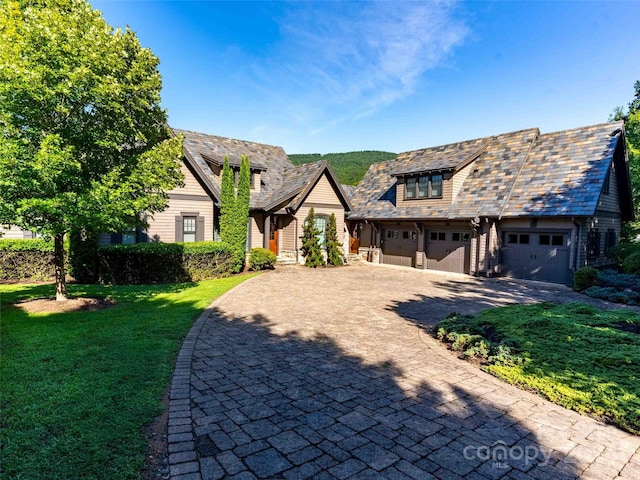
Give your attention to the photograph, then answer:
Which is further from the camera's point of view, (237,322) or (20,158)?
(237,322)

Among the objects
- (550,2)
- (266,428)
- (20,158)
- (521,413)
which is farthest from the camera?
(550,2)

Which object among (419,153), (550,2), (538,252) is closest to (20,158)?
(550,2)

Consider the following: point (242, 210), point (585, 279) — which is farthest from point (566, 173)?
point (242, 210)

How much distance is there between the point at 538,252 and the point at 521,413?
14.5 meters

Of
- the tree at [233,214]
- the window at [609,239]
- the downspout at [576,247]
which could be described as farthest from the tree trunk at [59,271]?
the window at [609,239]

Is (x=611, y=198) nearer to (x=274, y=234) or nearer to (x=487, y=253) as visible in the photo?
(x=487, y=253)

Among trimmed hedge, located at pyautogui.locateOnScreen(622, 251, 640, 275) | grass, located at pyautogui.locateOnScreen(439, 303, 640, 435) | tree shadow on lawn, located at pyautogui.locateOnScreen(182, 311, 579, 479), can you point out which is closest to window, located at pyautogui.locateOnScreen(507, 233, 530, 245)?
trimmed hedge, located at pyautogui.locateOnScreen(622, 251, 640, 275)

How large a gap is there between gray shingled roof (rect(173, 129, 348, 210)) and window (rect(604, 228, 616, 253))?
1589cm

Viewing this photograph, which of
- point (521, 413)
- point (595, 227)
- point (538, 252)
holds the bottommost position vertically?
point (521, 413)

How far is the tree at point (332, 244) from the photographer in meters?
22.3

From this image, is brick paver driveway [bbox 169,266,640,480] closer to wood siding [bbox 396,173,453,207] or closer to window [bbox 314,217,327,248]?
wood siding [bbox 396,173,453,207]

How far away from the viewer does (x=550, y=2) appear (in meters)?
12.1

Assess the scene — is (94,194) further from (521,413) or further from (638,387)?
(638,387)

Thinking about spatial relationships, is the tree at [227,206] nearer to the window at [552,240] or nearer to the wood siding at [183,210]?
the wood siding at [183,210]
